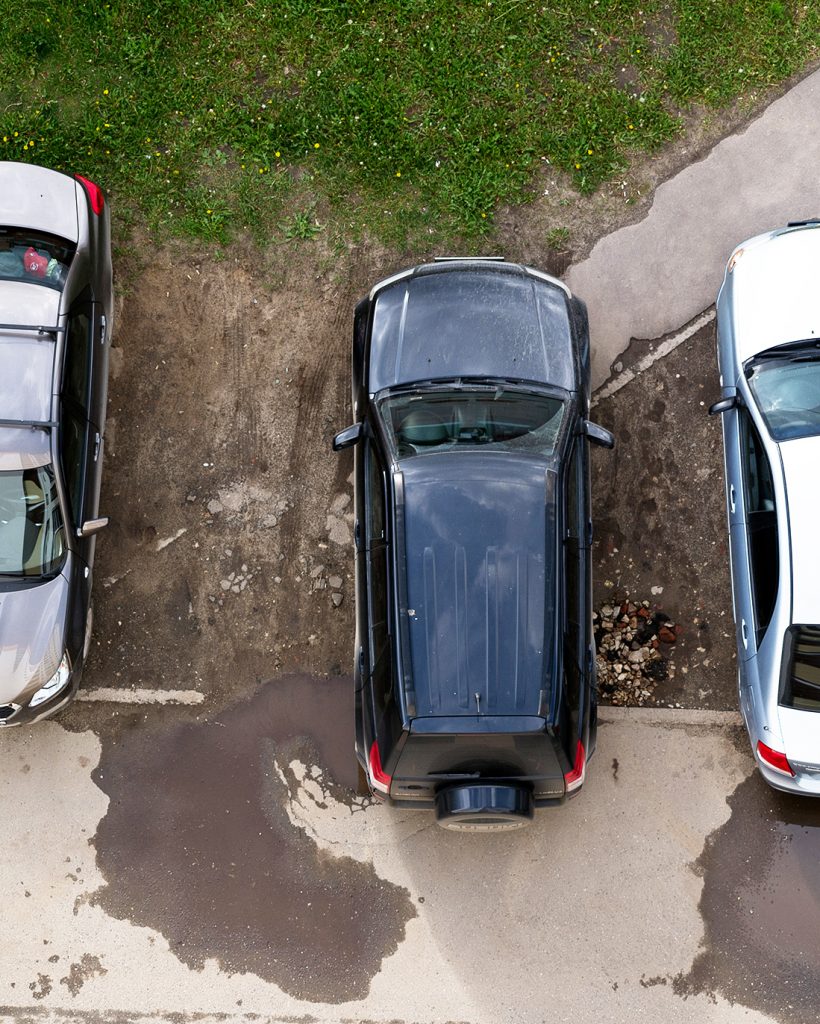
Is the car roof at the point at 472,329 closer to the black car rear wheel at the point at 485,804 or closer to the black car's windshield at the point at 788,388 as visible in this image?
the black car's windshield at the point at 788,388

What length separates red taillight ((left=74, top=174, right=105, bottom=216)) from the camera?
229 inches

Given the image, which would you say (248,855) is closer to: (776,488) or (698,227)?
(776,488)

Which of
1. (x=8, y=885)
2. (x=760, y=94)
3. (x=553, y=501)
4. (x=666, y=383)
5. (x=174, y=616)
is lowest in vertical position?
(x=8, y=885)

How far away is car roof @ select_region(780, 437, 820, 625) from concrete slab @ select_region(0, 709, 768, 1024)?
4.55 ft

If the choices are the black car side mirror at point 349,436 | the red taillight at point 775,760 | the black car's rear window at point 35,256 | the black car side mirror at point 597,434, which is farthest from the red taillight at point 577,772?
the black car's rear window at point 35,256

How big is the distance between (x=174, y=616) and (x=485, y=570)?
2.81 meters

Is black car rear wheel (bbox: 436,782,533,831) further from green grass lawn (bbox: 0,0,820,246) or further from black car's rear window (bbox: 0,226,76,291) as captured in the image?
black car's rear window (bbox: 0,226,76,291)

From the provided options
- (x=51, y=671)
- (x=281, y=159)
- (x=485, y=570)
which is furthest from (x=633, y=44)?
(x=51, y=671)

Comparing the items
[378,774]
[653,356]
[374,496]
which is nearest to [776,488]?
[653,356]

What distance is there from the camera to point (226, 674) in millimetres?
5930

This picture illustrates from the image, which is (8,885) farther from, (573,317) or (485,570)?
(573,317)

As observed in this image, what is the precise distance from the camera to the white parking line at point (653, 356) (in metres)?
6.16

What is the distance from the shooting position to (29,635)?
5328 millimetres

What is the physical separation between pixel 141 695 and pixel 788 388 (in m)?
5.59
